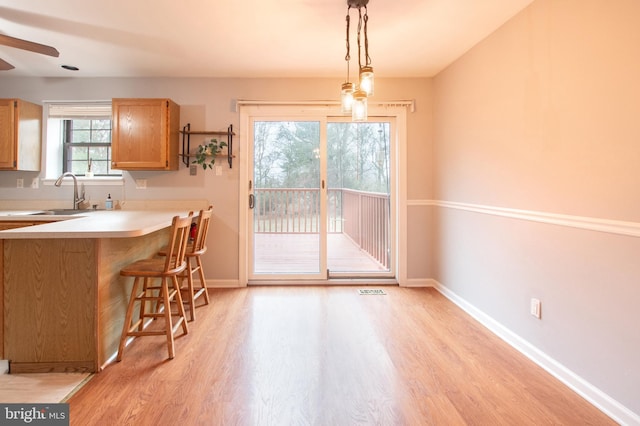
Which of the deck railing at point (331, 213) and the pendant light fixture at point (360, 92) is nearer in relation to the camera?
the pendant light fixture at point (360, 92)

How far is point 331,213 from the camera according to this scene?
4023 mm

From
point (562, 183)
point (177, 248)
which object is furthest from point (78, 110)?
point (562, 183)

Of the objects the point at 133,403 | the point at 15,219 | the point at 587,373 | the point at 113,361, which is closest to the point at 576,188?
the point at 587,373

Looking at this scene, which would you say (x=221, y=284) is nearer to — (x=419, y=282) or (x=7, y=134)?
(x=419, y=282)

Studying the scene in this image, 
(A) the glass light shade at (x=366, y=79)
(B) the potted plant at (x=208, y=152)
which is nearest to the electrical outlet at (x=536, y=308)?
(A) the glass light shade at (x=366, y=79)

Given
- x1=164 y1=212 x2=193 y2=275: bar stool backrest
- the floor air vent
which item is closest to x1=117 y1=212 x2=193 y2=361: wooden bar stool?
x1=164 y1=212 x2=193 y2=275: bar stool backrest

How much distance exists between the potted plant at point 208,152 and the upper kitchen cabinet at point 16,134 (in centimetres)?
171

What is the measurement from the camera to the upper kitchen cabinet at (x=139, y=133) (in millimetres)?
3227

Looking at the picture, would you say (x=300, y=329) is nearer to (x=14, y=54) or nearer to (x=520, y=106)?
(x=520, y=106)

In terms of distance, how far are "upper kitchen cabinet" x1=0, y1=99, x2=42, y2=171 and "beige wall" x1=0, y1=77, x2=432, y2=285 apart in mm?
244

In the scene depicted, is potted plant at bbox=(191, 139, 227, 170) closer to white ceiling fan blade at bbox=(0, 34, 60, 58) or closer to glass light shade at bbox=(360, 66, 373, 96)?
white ceiling fan blade at bbox=(0, 34, 60, 58)

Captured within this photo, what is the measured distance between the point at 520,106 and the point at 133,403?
116 inches

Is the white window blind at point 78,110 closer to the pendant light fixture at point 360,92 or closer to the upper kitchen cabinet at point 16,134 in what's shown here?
the upper kitchen cabinet at point 16,134

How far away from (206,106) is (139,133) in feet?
2.48
